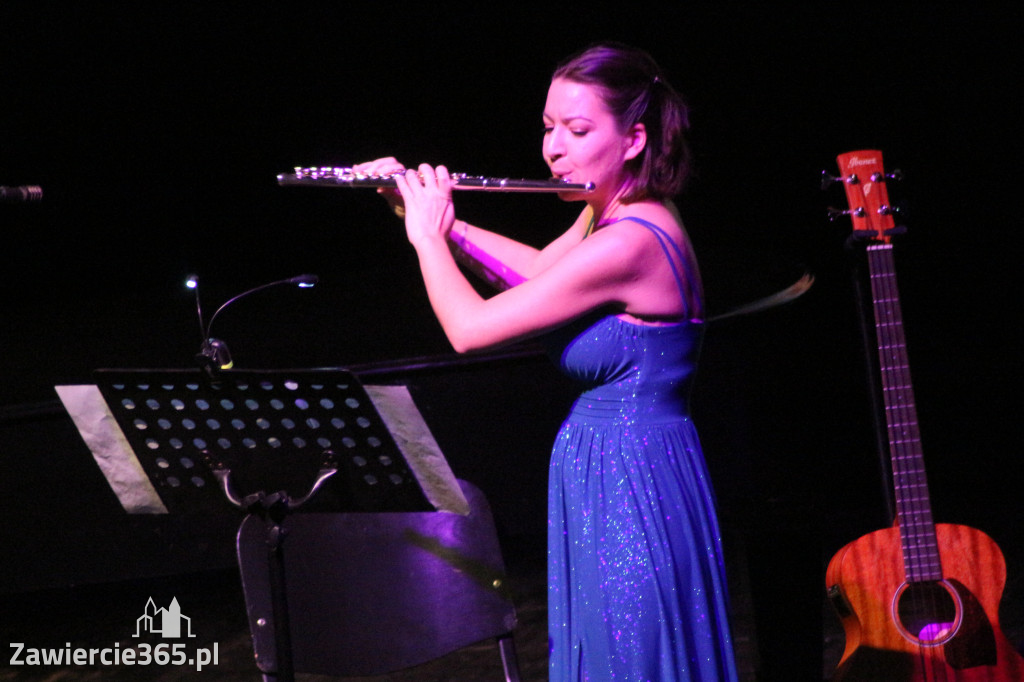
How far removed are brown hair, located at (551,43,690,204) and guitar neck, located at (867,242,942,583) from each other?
2.31 ft

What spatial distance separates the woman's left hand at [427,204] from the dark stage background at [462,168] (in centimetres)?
198

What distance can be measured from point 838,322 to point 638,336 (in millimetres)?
2968

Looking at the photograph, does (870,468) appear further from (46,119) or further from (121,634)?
(46,119)

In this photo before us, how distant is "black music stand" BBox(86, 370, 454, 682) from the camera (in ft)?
5.65

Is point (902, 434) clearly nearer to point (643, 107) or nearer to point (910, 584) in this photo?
point (910, 584)

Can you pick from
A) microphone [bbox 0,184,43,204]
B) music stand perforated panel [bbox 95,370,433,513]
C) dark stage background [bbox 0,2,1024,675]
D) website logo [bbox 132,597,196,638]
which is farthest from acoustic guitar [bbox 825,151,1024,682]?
website logo [bbox 132,597,196,638]

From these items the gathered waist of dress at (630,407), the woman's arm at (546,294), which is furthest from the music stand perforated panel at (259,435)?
the gathered waist of dress at (630,407)

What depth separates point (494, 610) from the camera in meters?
2.13

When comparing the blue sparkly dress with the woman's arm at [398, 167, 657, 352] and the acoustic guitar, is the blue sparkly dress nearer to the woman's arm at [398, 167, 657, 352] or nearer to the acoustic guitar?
the woman's arm at [398, 167, 657, 352]

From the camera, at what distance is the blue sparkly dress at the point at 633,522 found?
152cm

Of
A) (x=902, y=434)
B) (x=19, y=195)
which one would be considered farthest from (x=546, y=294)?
(x=902, y=434)

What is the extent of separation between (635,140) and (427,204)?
0.36m

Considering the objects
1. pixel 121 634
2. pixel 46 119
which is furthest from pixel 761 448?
pixel 46 119

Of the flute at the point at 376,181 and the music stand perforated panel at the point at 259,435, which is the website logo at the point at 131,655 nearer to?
the music stand perforated panel at the point at 259,435
